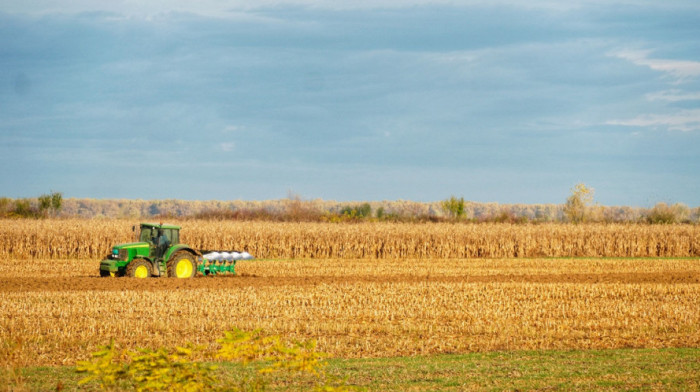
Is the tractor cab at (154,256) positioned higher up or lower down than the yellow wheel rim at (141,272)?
higher up

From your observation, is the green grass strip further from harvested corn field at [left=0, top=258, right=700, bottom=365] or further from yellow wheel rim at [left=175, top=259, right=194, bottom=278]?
yellow wheel rim at [left=175, top=259, right=194, bottom=278]

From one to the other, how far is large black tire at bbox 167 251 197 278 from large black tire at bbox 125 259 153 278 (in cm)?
80

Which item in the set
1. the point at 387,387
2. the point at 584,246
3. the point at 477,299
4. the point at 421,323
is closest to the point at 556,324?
the point at 421,323

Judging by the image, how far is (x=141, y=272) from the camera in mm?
28672

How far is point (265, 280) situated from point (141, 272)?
16.3 feet

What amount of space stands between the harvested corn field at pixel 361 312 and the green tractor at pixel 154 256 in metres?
0.78

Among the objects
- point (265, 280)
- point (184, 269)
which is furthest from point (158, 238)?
point (265, 280)

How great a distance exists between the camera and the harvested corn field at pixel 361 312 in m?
16.6

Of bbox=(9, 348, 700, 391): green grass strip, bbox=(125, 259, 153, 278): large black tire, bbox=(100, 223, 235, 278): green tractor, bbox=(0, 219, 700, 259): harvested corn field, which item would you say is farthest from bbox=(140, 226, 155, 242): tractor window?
bbox=(0, 219, 700, 259): harvested corn field

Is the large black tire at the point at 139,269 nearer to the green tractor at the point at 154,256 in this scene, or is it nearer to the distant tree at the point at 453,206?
the green tractor at the point at 154,256

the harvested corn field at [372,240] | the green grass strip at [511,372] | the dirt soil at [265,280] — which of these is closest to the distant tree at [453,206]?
the harvested corn field at [372,240]

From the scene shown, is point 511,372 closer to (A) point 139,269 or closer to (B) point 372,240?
(A) point 139,269

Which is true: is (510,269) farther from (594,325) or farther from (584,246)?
(594,325)

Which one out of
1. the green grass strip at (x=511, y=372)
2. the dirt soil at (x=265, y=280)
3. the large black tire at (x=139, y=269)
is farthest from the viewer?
the large black tire at (x=139, y=269)
